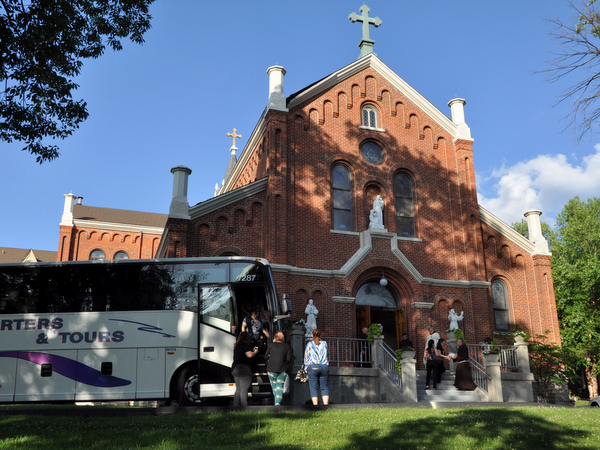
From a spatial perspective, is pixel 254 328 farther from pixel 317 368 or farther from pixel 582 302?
pixel 582 302

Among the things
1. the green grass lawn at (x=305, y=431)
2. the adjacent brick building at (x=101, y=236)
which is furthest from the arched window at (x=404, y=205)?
the adjacent brick building at (x=101, y=236)

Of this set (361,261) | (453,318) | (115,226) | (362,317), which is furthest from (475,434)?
(115,226)

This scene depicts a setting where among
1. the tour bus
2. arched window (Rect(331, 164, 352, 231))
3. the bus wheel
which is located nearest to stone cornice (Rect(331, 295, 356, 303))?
arched window (Rect(331, 164, 352, 231))

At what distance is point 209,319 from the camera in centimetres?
1277

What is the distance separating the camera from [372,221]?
20969 millimetres

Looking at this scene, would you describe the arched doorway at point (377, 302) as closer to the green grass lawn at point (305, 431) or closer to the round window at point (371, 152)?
the round window at point (371, 152)

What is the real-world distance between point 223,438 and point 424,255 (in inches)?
605

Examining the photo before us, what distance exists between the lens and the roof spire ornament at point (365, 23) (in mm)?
24812

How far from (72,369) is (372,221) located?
1206 cm

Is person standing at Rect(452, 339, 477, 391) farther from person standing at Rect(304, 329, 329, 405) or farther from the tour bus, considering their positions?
person standing at Rect(304, 329, 329, 405)

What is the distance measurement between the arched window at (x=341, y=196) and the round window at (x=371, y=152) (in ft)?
3.30

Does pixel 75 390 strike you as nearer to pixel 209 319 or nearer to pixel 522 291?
pixel 209 319

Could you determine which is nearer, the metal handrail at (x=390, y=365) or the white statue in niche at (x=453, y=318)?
the metal handrail at (x=390, y=365)

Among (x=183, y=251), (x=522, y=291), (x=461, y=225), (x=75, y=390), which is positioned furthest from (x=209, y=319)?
(x=522, y=291)
